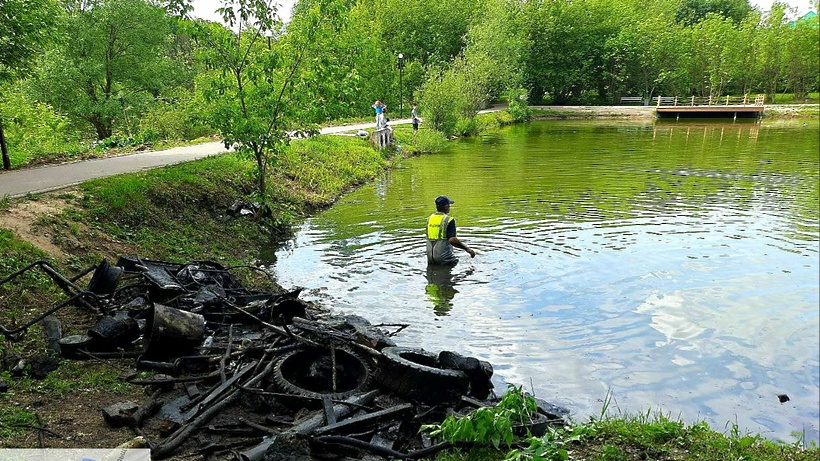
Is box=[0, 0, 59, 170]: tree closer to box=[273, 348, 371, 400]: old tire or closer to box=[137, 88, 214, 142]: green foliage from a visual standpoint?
box=[137, 88, 214, 142]: green foliage

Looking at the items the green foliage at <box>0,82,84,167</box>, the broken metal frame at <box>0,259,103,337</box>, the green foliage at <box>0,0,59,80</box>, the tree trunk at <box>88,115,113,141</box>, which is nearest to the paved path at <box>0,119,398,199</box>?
the green foliage at <box>0,82,84,167</box>

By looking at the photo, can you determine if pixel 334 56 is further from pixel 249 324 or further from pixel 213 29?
pixel 249 324

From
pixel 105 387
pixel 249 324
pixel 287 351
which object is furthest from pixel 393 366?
pixel 105 387

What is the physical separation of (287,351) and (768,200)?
12674 mm

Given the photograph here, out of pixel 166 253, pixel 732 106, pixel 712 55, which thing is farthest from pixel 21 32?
pixel 732 106

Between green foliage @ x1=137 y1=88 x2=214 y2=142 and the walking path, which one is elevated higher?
green foliage @ x1=137 y1=88 x2=214 y2=142

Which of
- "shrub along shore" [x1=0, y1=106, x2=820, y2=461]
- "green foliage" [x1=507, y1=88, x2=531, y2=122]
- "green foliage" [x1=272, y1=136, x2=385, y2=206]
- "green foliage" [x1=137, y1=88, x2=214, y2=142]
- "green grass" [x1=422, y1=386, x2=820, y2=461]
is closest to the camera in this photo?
"green grass" [x1=422, y1=386, x2=820, y2=461]

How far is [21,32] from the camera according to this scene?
1472cm

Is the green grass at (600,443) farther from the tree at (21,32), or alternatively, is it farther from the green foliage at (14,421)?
the tree at (21,32)

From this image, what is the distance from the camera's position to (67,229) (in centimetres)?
1073

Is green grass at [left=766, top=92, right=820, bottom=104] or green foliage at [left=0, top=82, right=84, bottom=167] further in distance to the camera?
green foliage at [left=0, top=82, right=84, bottom=167]

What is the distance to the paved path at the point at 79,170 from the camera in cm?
1328

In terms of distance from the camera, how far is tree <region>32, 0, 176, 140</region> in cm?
3472

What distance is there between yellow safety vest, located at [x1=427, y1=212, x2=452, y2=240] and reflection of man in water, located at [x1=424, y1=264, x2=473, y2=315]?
2.23ft
